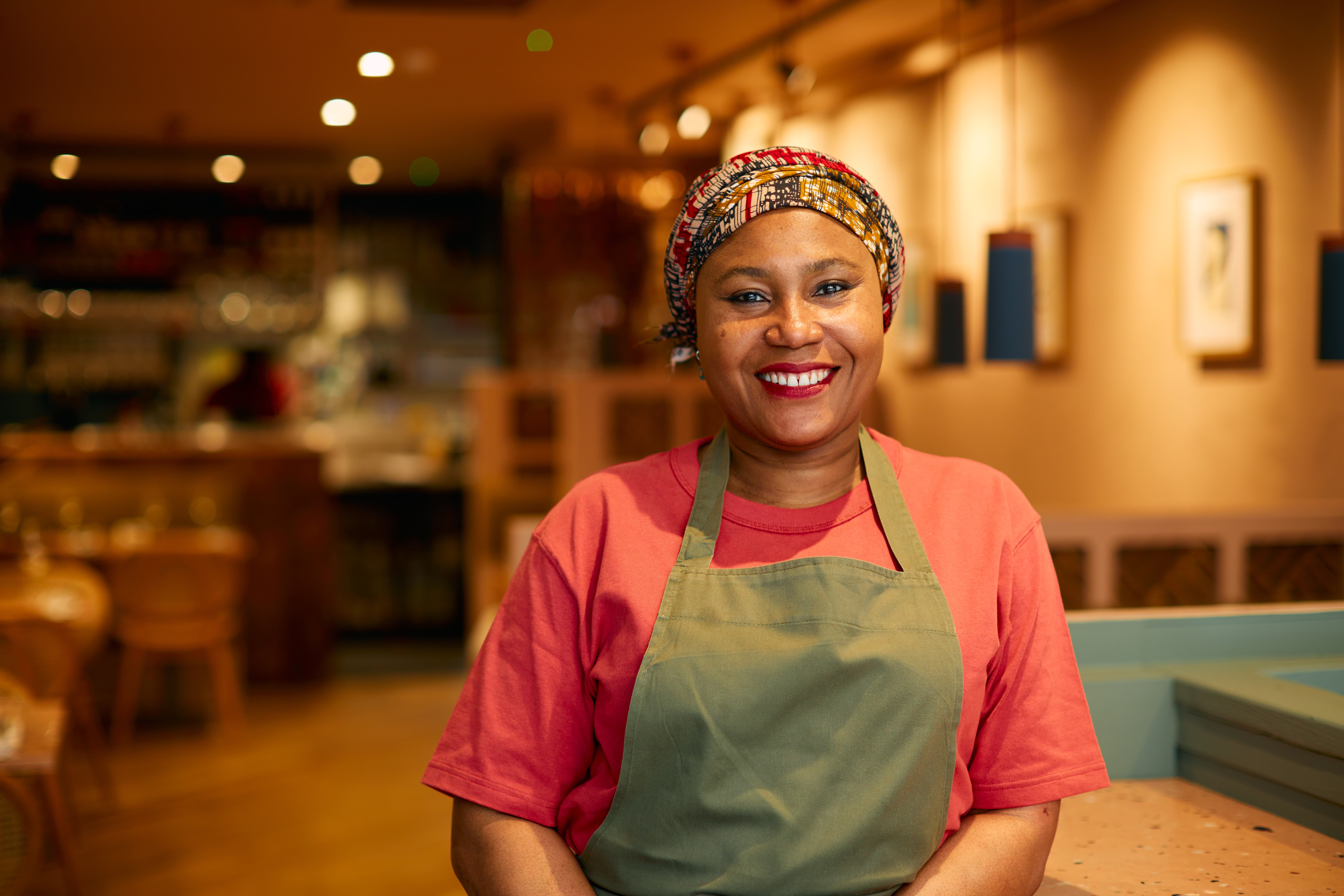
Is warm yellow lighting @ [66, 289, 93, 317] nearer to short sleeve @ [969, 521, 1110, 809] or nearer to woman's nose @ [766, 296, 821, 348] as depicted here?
woman's nose @ [766, 296, 821, 348]

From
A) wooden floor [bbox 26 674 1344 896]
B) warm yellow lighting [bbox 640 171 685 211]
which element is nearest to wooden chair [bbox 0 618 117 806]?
wooden floor [bbox 26 674 1344 896]

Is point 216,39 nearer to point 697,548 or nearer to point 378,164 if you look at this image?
point 378,164

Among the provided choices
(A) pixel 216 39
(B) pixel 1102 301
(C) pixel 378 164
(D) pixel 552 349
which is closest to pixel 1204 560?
(B) pixel 1102 301

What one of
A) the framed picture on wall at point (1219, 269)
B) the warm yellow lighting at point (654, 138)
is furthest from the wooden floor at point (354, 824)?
the warm yellow lighting at point (654, 138)

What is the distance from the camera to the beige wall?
11.0 ft

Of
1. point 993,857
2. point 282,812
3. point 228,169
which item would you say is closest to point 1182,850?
point 993,857

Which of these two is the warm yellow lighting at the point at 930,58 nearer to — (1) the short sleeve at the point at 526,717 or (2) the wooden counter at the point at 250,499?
(2) the wooden counter at the point at 250,499

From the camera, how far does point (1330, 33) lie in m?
3.22

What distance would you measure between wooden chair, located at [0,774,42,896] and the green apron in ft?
5.40

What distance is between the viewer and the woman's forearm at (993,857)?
123cm

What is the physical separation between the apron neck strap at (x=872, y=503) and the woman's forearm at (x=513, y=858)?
1.11ft

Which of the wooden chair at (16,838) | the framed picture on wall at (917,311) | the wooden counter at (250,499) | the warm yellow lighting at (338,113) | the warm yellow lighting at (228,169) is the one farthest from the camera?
the warm yellow lighting at (228,169)

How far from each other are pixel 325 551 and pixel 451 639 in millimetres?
1393

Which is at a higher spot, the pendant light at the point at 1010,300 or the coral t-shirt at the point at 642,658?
the pendant light at the point at 1010,300
